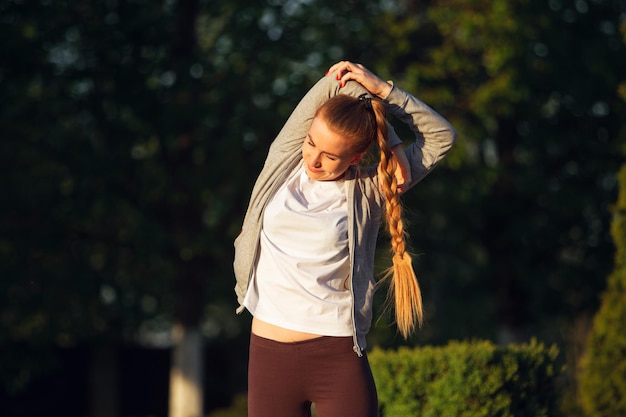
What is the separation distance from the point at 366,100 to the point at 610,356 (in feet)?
18.9

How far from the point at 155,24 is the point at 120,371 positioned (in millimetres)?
7227

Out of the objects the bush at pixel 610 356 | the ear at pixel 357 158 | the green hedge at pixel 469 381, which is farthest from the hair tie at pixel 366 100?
the bush at pixel 610 356

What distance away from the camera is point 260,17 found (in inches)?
562

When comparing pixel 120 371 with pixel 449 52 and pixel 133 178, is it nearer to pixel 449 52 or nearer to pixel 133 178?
pixel 133 178

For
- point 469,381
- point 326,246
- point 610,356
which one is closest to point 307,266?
point 326,246

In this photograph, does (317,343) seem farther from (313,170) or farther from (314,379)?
(313,170)

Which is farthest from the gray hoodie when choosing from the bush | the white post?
the white post

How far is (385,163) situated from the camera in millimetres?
3443

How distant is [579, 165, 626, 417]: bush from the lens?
8.31 metres

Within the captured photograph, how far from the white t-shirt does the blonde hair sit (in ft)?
0.57

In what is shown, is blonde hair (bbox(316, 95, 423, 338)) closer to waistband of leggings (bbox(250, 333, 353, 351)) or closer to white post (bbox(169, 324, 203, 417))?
waistband of leggings (bbox(250, 333, 353, 351))

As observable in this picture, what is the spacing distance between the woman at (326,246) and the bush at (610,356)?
527 centimetres

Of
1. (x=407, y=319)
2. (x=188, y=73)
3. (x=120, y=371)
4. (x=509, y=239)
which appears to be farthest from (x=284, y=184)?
(x=120, y=371)

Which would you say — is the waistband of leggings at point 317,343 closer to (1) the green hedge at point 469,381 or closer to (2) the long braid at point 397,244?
(2) the long braid at point 397,244
